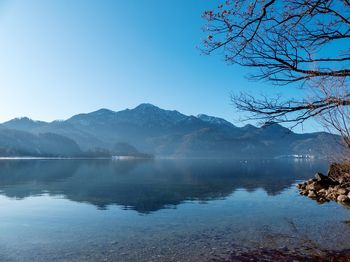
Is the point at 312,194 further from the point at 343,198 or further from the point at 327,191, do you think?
the point at 343,198

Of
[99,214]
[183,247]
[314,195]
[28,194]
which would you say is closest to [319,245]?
[183,247]

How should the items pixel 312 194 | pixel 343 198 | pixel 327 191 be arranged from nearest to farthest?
pixel 343 198 → pixel 327 191 → pixel 312 194

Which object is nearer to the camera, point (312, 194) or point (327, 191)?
point (327, 191)

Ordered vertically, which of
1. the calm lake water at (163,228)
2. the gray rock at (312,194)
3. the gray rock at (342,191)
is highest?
the gray rock at (342,191)

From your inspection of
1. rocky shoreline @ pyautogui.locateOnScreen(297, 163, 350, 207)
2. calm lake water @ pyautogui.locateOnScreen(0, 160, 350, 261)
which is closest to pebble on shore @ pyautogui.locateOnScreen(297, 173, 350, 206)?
rocky shoreline @ pyautogui.locateOnScreen(297, 163, 350, 207)

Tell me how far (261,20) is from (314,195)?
37255mm

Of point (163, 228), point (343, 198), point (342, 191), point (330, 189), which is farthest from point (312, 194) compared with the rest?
point (163, 228)

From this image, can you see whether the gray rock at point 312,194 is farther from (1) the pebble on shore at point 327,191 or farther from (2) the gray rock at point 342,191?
(2) the gray rock at point 342,191

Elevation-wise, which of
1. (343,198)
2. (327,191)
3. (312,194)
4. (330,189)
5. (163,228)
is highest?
(330,189)

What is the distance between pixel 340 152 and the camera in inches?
790

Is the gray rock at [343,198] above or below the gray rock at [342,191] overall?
below

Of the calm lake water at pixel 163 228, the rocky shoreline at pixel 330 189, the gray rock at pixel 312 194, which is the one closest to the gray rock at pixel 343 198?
the rocky shoreline at pixel 330 189

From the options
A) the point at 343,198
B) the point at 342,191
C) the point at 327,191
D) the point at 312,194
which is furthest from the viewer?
the point at 312,194

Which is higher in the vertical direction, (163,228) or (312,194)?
(312,194)
